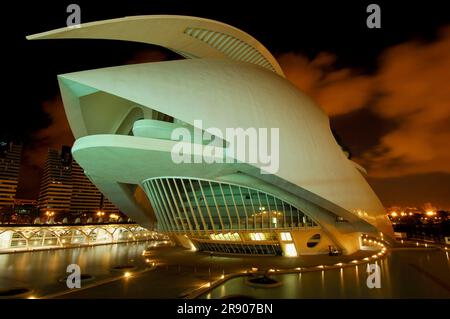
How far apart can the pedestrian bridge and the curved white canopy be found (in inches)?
881

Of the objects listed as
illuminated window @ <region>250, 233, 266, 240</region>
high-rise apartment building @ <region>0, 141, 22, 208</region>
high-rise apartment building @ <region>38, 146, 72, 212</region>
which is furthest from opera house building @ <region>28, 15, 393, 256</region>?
high-rise apartment building @ <region>38, 146, 72, 212</region>

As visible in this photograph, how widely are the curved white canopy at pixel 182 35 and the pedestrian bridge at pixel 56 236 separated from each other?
73.4 feet

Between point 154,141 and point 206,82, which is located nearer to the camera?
point 154,141

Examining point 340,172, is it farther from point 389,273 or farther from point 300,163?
point 389,273

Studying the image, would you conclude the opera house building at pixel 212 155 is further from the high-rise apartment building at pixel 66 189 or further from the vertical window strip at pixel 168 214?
the high-rise apartment building at pixel 66 189

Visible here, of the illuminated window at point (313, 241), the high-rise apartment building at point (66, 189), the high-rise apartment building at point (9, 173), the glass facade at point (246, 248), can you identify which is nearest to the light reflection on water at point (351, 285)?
the illuminated window at point (313, 241)

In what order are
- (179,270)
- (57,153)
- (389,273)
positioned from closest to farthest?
(389,273) < (179,270) < (57,153)

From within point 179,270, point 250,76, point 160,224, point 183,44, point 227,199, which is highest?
point 183,44

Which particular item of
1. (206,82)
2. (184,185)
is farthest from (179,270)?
(206,82)

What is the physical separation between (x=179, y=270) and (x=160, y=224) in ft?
25.0

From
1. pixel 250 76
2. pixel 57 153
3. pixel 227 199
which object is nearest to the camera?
pixel 250 76

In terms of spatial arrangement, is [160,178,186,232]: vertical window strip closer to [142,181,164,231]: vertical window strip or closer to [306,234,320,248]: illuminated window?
[142,181,164,231]: vertical window strip

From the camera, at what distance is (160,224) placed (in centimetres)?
2433

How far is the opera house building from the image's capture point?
15.9 meters
